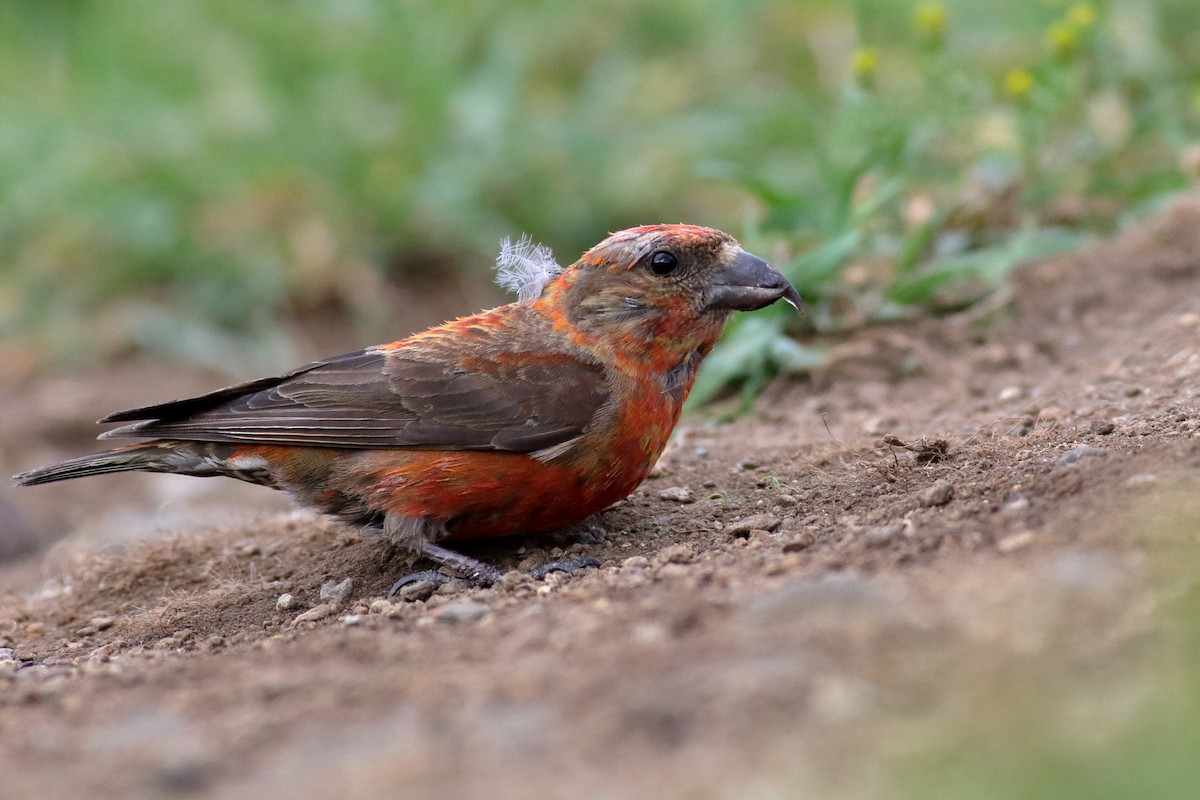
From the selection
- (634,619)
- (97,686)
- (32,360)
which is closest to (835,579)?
(634,619)

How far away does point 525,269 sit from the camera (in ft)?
15.9

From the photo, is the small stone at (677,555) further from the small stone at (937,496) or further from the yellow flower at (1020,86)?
the yellow flower at (1020,86)

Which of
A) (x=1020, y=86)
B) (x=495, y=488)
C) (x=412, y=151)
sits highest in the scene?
(x=412, y=151)

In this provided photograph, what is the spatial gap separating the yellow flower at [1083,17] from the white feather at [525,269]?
2.76 m

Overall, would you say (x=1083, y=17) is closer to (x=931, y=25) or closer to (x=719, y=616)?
(x=931, y=25)

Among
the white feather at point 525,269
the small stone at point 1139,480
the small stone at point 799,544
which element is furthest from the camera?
the white feather at point 525,269

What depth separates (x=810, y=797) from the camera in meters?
2.08

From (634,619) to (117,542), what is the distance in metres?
3.27

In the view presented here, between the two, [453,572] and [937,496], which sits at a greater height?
[453,572]

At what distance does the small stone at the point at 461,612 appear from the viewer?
3.35 metres

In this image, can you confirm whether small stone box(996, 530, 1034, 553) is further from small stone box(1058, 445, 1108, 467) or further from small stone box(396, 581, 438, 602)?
small stone box(396, 581, 438, 602)

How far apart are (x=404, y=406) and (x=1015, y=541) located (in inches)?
82.1

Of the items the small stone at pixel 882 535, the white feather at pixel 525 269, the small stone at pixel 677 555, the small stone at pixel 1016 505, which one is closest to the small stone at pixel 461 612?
the small stone at pixel 677 555

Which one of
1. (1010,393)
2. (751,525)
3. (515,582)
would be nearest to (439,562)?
(515,582)
